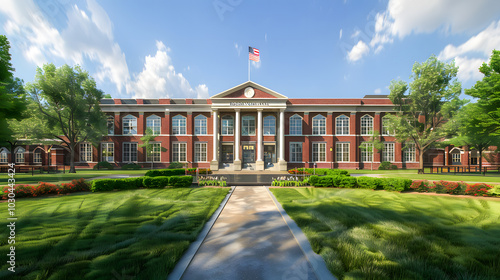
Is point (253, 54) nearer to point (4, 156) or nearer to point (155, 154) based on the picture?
point (155, 154)

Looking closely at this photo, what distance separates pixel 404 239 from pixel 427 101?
31.1 meters

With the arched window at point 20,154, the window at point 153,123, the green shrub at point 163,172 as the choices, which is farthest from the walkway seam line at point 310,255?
the arched window at point 20,154

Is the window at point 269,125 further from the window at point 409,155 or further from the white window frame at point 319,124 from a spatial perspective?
the window at point 409,155

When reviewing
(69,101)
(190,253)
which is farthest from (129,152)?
(190,253)

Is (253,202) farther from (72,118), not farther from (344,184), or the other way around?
(72,118)

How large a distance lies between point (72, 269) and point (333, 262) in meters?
5.42

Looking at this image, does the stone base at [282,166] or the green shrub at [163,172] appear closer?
the green shrub at [163,172]

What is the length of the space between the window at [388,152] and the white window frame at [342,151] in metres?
6.20

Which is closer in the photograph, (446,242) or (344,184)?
(446,242)

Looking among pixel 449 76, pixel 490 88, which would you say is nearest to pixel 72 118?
A: pixel 490 88

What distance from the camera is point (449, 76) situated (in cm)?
2577

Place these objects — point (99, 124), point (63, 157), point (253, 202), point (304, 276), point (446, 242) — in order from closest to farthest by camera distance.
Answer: point (304, 276)
point (446, 242)
point (253, 202)
point (99, 124)
point (63, 157)

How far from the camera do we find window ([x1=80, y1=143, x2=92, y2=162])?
33125 millimetres

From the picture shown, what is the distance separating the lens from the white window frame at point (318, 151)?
3338cm
